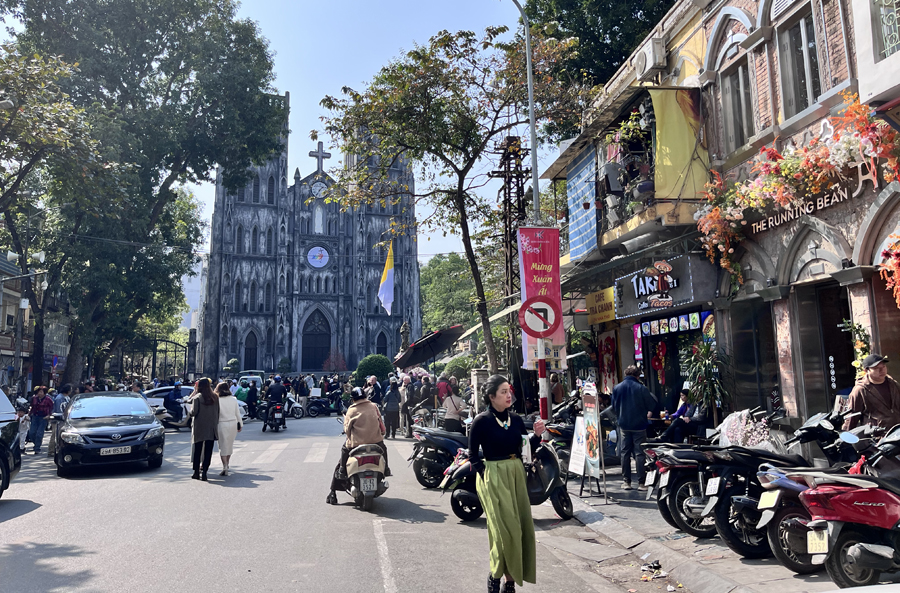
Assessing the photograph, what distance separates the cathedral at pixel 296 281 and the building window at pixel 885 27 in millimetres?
47595

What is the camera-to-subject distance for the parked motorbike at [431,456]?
8883 mm

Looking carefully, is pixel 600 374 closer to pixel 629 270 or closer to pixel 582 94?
pixel 629 270

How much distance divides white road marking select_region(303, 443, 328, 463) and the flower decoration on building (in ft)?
25.9

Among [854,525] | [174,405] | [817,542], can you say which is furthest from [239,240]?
[854,525]

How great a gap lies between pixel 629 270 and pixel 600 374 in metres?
3.87

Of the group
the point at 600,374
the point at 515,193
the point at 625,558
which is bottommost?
the point at 625,558

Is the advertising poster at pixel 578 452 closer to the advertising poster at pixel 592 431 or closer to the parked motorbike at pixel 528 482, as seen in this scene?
the advertising poster at pixel 592 431

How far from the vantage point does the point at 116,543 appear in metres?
5.89

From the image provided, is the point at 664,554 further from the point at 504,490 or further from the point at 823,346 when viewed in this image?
the point at 823,346

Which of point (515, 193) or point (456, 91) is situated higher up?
point (456, 91)

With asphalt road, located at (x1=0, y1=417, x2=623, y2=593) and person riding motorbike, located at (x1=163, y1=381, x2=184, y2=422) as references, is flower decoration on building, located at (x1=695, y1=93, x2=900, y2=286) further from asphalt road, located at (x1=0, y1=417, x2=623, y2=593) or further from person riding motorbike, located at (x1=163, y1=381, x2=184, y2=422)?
person riding motorbike, located at (x1=163, y1=381, x2=184, y2=422)

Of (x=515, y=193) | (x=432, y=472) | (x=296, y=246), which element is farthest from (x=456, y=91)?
(x=296, y=246)

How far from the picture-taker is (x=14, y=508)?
25.3 ft

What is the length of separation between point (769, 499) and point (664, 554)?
1287mm
